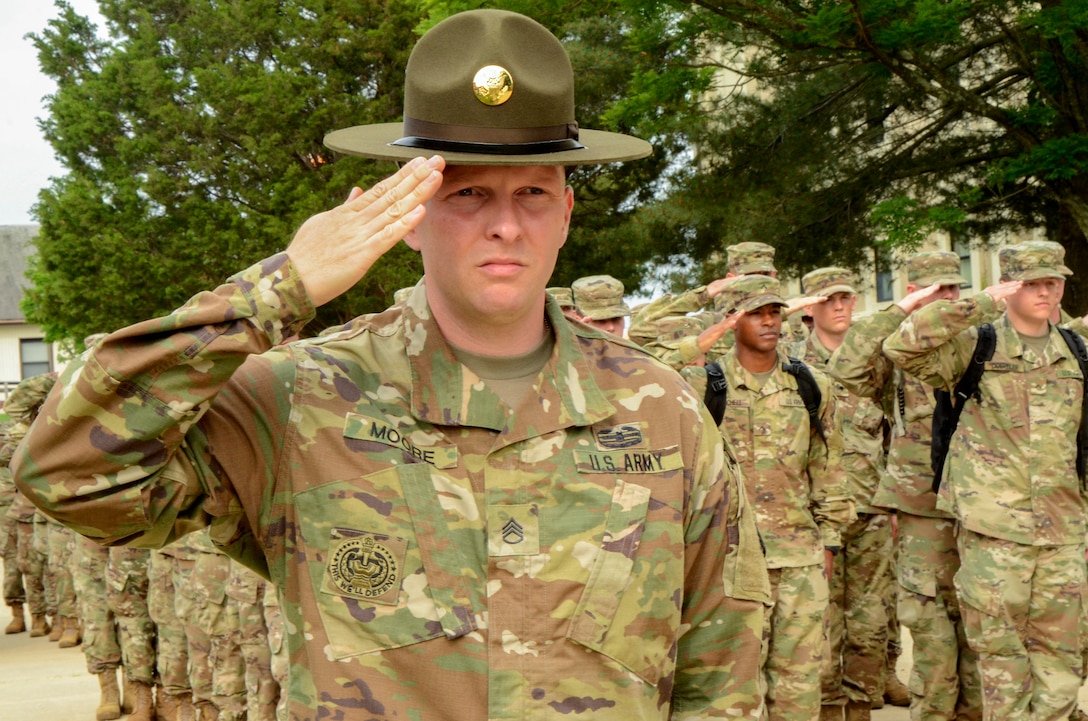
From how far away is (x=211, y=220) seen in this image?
1110 inches

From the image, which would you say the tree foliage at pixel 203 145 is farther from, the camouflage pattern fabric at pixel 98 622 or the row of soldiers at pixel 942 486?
the row of soldiers at pixel 942 486

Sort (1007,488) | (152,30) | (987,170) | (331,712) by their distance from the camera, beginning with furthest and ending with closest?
1. (152,30)
2. (987,170)
3. (1007,488)
4. (331,712)

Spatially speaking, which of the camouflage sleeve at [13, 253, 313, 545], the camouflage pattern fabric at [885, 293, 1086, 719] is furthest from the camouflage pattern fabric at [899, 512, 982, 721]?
the camouflage sleeve at [13, 253, 313, 545]

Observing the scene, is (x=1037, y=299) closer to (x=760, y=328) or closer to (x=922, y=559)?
(x=760, y=328)

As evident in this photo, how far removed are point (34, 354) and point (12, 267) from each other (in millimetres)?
6823

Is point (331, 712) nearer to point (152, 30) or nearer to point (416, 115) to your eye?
point (416, 115)

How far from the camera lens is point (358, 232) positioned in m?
2.12

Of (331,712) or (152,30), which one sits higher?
(152,30)

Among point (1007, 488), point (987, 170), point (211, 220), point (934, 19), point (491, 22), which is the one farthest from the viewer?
point (211, 220)

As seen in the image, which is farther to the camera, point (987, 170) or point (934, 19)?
point (987, 170)

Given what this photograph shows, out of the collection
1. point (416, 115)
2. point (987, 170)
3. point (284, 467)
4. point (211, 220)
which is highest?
point (211, 220)

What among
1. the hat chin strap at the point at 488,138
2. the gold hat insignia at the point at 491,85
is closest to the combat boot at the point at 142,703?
the hat chin strap at the point at 488,138

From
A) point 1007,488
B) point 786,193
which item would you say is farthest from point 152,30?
point 1007,488

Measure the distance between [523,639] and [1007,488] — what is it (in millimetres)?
5215
